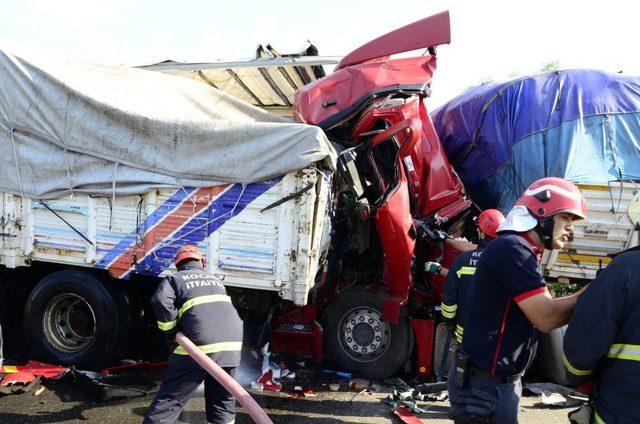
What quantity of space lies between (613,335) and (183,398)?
2.56 meters

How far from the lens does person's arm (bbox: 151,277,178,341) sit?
3.12m

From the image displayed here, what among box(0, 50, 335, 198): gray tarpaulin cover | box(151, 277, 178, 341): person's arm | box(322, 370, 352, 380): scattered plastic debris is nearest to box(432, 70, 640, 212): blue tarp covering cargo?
box(0, 50, 335, 198): gray tarpaulin cover

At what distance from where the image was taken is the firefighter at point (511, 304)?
6.59ft

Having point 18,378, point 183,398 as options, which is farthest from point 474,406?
point 18,378

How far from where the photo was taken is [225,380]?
284 centimetres

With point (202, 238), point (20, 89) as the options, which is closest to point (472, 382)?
point (202, 238)

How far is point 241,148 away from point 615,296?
311 centimetres

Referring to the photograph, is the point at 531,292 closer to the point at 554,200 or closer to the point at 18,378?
the point at 554,200

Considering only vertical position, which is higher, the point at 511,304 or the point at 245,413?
the point at 511,304

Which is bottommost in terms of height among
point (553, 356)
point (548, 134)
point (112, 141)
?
point (553, 356)

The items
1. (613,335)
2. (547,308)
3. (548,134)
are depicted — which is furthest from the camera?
(548,134)

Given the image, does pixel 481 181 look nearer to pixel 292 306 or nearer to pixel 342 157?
pixel 342 157

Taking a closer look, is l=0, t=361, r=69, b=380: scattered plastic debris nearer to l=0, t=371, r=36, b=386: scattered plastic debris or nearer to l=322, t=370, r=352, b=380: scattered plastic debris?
l=0, t=371, r=36, b=386: scattered plastic debris

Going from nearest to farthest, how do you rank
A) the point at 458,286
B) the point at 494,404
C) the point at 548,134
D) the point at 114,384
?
1. the point at 494,404
2. the point at 458,286
3. the point at 114,384
4. the point at 548,134
